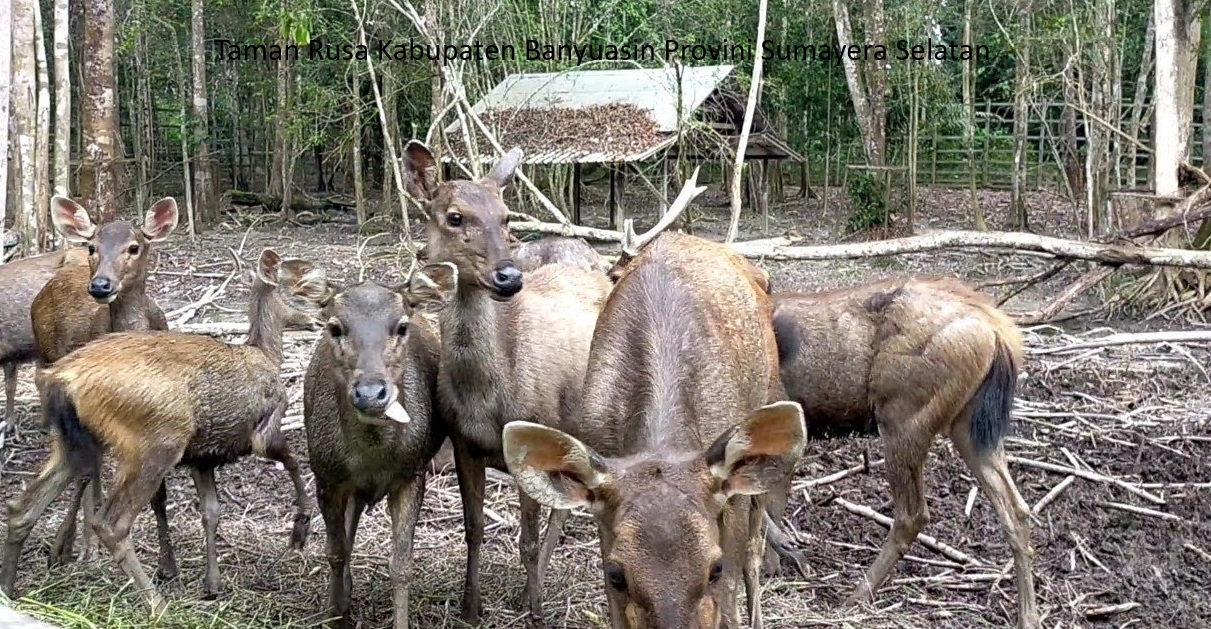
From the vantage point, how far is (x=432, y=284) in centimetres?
549

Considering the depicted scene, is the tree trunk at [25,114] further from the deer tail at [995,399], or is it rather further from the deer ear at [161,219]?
the deer tail at [995,399]

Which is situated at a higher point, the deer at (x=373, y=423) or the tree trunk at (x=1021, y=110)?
the tree trunk at (x=1021, y=110)

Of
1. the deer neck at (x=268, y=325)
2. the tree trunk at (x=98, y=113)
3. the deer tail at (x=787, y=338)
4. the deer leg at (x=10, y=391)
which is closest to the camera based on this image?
the deer neck at (x=268, y=325)

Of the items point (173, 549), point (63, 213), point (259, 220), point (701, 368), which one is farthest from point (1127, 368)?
point (259, 220)

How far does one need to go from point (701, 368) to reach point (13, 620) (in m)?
2.30

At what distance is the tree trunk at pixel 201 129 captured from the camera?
19531mm

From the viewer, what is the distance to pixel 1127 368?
8914 mm

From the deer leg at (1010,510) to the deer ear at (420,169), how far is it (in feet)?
9.55

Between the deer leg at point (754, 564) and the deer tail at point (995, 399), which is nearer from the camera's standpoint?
the deer leg at point (754, 564)

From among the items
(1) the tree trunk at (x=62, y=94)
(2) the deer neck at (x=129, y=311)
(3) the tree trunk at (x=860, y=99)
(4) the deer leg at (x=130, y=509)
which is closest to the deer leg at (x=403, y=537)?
(4) the deer leg at (x=130, y=509)

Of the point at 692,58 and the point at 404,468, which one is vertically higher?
the point at 692,58

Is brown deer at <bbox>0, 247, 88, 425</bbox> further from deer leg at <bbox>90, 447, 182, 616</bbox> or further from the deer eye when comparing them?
the deer eye

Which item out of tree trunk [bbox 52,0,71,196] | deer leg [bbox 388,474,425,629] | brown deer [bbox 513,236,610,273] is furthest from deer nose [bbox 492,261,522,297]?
tree trunk [bbox 52,0,71,196]

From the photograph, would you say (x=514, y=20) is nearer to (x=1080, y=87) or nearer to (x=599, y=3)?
(x=599, y=3)
